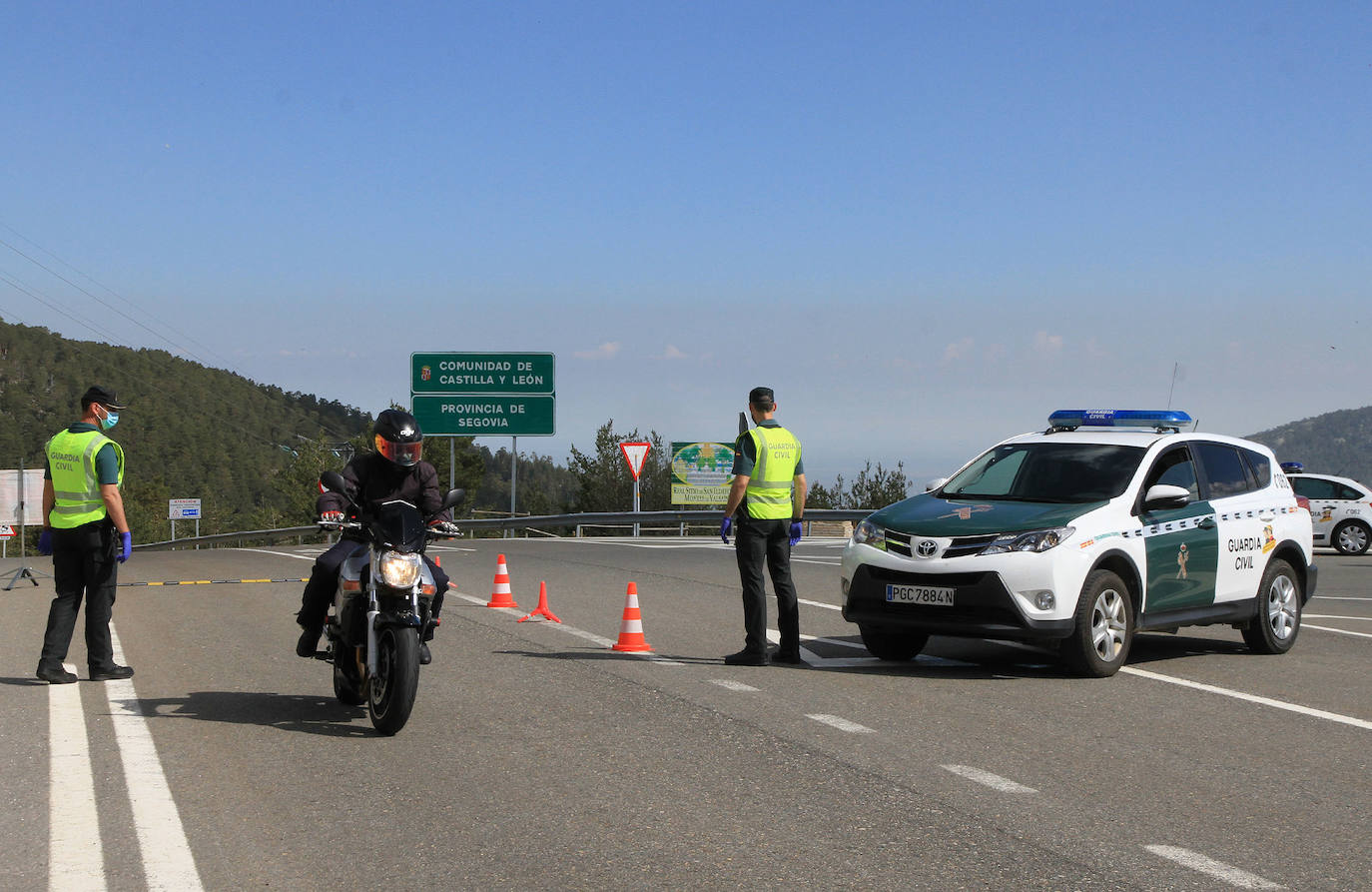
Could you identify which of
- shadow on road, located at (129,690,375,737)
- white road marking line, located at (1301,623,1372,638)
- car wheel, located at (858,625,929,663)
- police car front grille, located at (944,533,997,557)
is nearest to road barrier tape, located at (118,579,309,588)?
shadow on road, located at (129,690,375,737)

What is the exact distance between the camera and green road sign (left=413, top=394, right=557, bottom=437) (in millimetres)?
35906

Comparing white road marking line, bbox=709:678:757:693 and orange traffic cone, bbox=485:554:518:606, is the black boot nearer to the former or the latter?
white road marking line, bbox=709:678:757:693

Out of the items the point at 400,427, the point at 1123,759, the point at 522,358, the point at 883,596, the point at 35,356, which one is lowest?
the point at 1123,759

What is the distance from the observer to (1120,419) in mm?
11414

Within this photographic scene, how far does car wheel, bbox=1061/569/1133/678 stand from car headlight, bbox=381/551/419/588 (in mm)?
4535

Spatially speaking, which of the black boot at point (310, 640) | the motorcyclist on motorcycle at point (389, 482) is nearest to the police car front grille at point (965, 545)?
the motorcyclist on motorcycle at point (389, 482)

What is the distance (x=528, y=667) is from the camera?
32.1 feet

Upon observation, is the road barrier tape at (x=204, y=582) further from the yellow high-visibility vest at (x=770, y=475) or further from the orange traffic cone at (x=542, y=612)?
the yellow high-visibility vest at (x=770, y=475)

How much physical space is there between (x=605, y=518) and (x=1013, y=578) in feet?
81.9

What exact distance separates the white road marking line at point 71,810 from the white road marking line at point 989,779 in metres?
3.61

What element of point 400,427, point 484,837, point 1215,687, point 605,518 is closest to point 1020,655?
point 1215,687

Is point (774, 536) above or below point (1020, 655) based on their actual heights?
above

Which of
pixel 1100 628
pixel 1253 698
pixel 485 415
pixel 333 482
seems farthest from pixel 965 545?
pixel 485 415

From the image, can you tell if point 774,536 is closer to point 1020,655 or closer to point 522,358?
point 1020,655
